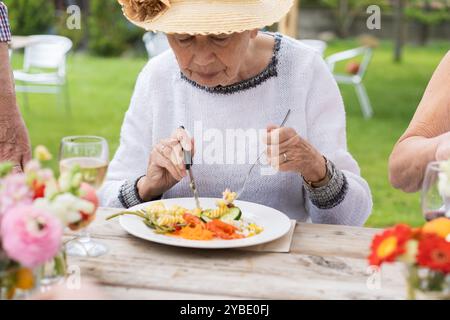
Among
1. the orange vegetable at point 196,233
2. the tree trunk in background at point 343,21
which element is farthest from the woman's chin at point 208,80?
the tree trunk in background at point 343,21

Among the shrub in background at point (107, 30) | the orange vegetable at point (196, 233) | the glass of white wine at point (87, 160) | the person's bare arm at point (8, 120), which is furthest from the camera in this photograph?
the shrub in background at point (107, 30)

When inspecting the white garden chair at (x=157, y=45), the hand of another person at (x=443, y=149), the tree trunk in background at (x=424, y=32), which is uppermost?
the hand of another person at (x=443, y=149)

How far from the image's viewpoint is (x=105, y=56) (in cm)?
1462

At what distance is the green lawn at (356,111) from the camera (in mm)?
6281

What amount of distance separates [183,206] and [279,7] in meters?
0.73

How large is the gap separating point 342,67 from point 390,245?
12.2 metres

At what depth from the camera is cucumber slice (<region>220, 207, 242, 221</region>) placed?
195 centimetres

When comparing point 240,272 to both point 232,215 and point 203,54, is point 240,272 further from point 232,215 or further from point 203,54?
point 203,54

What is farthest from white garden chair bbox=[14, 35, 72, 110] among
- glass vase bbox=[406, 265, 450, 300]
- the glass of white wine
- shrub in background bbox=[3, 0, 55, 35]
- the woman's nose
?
glass vase bbox=[406, 265, 450, 300]

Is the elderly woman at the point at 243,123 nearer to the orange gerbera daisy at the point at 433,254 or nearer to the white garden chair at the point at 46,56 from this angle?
the orange gerbera daisy at the point at 433,254

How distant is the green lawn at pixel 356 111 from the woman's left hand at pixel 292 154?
3405mm

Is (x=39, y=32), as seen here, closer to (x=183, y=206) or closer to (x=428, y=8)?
(x=428, y=8)

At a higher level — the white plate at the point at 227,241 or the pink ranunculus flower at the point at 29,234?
the pink ranunculus flower at the point at 29,234

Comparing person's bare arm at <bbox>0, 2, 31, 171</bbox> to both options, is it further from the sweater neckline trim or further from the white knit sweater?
the sweater neckline trim
